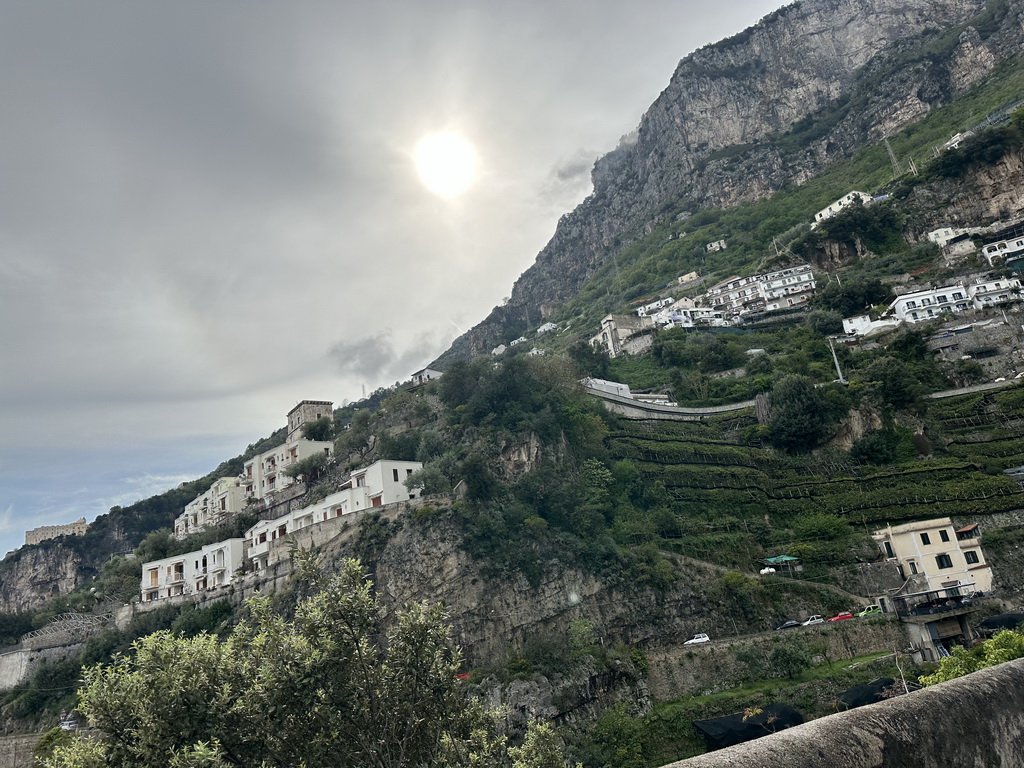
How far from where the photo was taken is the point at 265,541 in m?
52.5

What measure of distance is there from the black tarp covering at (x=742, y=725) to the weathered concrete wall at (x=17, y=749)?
40777 millimetres

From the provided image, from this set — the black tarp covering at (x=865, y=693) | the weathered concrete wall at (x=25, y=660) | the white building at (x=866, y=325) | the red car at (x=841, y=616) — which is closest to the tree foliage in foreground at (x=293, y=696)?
the black tarp covering at (x=865, y=693)

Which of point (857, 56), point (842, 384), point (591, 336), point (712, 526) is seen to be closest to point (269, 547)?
point (712, 526)

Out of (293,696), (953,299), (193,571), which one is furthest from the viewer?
(953,299)

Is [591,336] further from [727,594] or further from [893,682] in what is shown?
[893,682]

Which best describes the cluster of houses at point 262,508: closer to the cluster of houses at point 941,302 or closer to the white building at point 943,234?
the cluster of houses at point 941,302

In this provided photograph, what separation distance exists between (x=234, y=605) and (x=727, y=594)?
35390 mm

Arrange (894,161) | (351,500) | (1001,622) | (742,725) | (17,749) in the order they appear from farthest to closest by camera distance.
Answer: (894,161), (351,500), (17,749), (1001,622), (742,725)

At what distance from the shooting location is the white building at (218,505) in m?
68.1

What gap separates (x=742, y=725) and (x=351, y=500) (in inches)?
1198

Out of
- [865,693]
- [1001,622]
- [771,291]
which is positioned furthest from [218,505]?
[771,291]

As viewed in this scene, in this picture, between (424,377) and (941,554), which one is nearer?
(941,554)

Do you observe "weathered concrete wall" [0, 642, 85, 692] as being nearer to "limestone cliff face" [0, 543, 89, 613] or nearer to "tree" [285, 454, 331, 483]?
"tree" [285, 454, 331, 483]

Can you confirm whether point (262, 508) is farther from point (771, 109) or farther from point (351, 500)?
point (771, 109)
